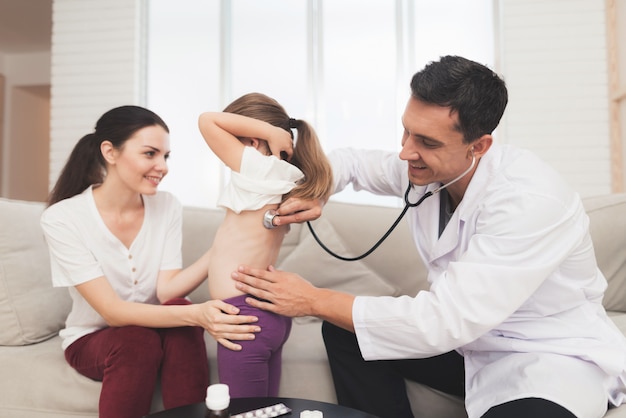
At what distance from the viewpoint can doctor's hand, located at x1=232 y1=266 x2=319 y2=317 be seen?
1194 millimetres

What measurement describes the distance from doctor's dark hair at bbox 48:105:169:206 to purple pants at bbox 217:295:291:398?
2.05 ft

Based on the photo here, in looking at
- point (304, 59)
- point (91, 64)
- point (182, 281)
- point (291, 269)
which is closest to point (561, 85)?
point (304, 59)

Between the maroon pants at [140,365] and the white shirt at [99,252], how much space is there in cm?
12

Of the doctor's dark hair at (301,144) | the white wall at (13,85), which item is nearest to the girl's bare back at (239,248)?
the doctor's dark hair at (301,144)

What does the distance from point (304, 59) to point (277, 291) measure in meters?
3.43

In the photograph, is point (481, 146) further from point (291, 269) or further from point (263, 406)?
point (291, 269)

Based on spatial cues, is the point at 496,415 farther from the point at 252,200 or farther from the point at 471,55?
the point at 471,55

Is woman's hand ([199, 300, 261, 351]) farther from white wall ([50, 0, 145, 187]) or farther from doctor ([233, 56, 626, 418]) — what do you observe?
white wall ([50, 0, 145, 187])

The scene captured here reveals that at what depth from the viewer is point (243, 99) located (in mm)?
1379

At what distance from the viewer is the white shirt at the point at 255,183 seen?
1271mm

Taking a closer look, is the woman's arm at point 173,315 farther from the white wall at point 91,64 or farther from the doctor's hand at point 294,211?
the white wall at point 91,64

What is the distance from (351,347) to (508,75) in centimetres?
316

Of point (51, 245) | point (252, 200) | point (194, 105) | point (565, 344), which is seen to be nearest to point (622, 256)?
point (565, 344)

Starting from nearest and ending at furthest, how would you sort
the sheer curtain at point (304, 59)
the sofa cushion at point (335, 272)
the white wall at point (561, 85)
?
the sofa cushion at point (335, 272), the white wall at point (561, 85), the sheer curtain at point (304, 59)
